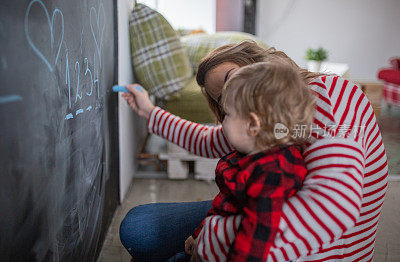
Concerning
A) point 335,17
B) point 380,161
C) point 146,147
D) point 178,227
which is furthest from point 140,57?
point 335,17

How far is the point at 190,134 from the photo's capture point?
3.39 ft

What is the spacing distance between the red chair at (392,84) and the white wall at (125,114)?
3004 millimetres

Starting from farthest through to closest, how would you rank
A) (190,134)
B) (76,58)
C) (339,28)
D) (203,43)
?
(339,28) < (203,43) < (190,134) < (76,58)

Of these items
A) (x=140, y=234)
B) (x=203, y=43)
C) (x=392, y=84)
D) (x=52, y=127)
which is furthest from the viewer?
(x=392, y=84)

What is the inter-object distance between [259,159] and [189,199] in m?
1.18

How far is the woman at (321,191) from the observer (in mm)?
586

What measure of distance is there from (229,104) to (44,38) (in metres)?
0.36

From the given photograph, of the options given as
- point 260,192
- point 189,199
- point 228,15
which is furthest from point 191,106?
point 228,15

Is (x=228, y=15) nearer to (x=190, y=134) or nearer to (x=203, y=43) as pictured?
Answer: (x=203, y=43)

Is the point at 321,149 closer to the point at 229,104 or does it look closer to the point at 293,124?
the point at 293,124

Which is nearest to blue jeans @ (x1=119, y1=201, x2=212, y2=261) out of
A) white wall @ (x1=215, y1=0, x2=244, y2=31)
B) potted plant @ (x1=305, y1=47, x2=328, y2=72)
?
potted plant @ (x1=305, y1=47, x2=328, y2=72)

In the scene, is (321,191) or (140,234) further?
(140,234)

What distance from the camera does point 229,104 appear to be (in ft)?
2.15

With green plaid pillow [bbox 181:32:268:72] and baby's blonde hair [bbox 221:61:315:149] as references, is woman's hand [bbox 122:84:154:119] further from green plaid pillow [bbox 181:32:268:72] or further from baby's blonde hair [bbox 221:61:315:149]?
green plaid pillow [bbox 181:32:268:72]
